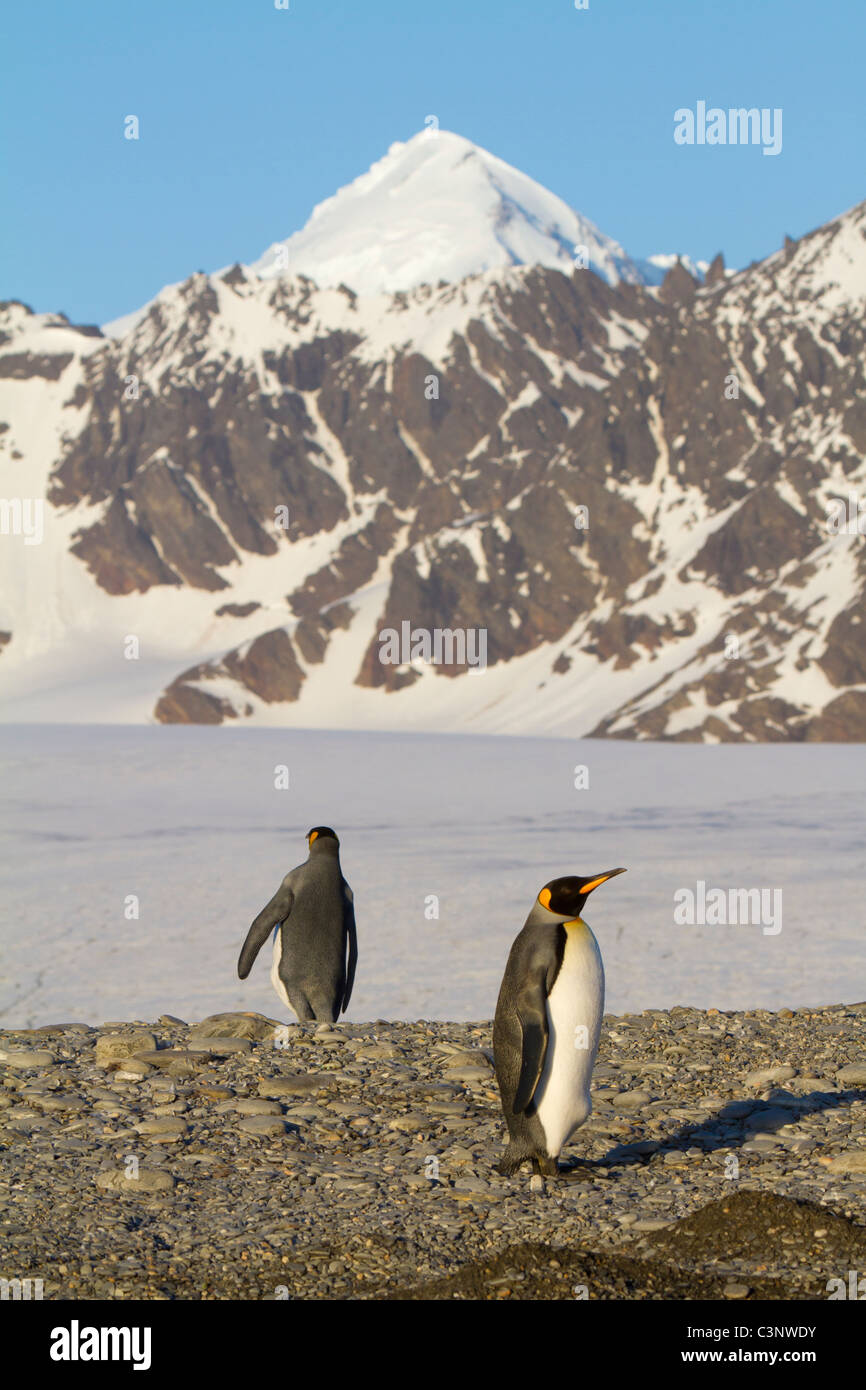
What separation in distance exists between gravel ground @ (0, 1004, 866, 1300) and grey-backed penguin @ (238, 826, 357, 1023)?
134cm

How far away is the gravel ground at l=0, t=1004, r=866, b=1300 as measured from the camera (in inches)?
314

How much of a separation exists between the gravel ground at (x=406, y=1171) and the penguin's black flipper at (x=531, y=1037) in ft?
1.90

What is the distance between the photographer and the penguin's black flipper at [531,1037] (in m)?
9.61

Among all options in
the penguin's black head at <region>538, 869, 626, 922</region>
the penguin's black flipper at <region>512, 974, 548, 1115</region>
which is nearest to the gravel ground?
the penguin's black flipper at <region>512, 974, 548, 1115</region>

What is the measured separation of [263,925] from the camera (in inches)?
622

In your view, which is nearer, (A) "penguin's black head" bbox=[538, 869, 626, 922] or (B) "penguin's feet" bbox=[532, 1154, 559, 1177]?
(A) "penguin's black head" bbox=[538, 869, 626, 922]

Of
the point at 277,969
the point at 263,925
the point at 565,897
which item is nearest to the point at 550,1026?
the point at 565,897

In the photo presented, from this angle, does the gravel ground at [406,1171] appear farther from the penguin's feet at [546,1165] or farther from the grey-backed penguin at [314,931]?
the grey-backed penguin at [314,931]

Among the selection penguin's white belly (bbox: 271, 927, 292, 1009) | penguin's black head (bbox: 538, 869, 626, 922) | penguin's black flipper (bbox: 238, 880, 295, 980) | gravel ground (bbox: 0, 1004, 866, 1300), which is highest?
penguin's black head (bbox: 538, 869, 626, 922)

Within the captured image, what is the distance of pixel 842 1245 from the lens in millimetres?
8156

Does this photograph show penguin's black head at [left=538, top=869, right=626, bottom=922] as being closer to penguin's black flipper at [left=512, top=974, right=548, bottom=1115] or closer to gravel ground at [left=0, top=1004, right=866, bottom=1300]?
penguin's black flipper at [left=512, top=974, right=548, bottom=1115]

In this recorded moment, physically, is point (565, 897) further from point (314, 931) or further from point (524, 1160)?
point (314, 931)

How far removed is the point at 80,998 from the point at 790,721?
174117mm

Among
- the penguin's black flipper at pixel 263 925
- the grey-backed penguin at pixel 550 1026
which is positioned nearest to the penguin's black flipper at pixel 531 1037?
the grey-backed penguin at pixel 550 1026
